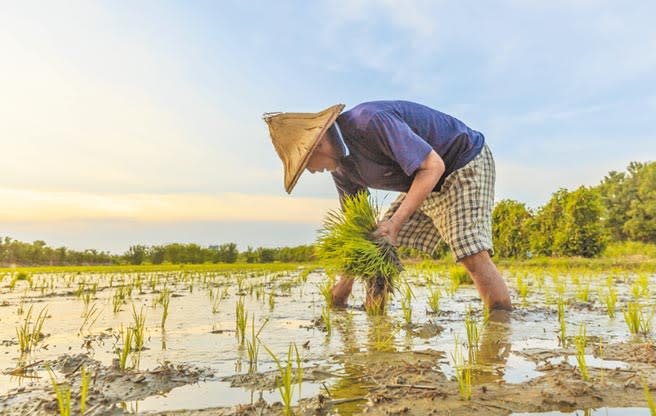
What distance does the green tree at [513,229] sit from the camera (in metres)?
18.5

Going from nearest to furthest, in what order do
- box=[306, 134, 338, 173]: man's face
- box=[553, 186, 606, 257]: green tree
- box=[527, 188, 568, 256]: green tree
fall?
box=[306, 134, 338, 173]: man's face < box=[553, 186, 606, 257]: green tree < box=[527, 188, 568, 256]: green tree

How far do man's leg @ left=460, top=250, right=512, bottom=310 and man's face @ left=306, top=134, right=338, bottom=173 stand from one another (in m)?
1.13

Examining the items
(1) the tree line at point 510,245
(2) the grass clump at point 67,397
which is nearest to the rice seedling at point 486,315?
(2) the grass clump at point 67,397

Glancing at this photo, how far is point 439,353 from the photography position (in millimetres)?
2080

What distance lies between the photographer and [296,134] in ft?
9.49

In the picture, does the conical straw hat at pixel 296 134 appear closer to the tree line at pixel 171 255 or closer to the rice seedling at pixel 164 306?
the rice seedling at pixel 164 306

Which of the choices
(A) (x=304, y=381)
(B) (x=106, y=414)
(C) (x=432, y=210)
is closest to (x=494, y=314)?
(C) (x=432, y=210)

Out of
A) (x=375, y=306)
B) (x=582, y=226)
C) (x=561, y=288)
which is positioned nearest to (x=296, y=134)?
(x=375, y=306)

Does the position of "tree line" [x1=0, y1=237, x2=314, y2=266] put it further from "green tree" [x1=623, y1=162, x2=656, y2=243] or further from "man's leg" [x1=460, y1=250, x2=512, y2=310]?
"green tree" [x1=623, y1=162, x2=656, y2=243]

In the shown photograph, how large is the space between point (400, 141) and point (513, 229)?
1754cm

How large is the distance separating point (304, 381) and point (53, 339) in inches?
67.4

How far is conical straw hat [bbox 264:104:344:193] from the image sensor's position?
107 inches

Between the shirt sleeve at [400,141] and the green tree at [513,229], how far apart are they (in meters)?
17.3

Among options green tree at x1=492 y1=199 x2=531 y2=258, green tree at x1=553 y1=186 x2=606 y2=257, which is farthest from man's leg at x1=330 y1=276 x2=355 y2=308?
green tree at x1=492 y1=199 x2=531 y2=258
